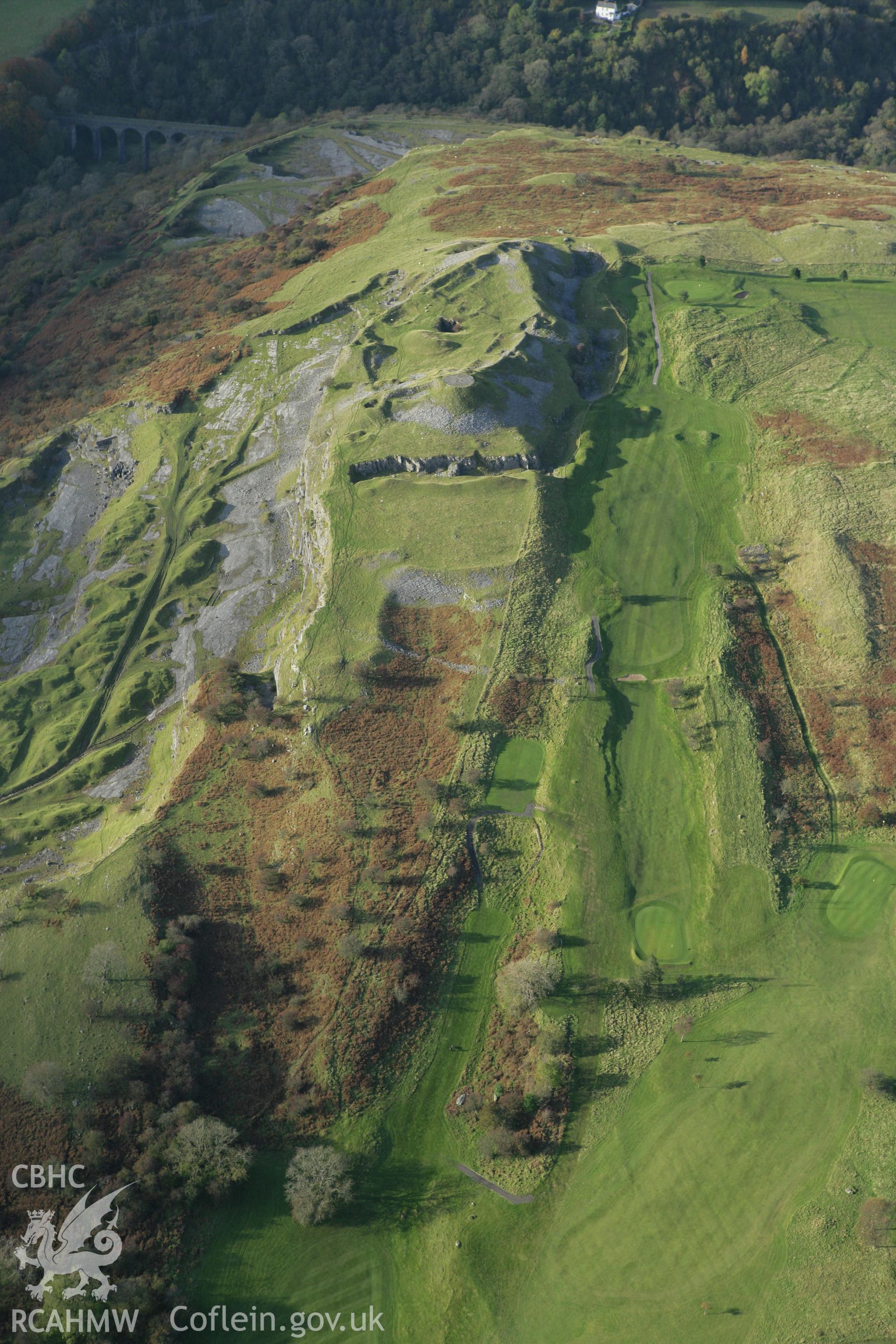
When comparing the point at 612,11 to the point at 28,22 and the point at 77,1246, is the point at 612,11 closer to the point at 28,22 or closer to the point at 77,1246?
the point at 28,22

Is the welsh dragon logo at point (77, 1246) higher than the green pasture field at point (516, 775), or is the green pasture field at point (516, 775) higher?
the green pasture field at point (516, 775)

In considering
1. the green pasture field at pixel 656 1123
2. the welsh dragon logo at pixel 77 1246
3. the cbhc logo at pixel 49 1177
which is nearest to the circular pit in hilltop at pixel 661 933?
the green pasture field at pixel 656 1123

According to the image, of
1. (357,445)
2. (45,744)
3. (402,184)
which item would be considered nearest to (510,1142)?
(45,744)

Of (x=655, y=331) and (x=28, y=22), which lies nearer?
(x=655, y=331)

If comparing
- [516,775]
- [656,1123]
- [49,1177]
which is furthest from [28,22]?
[656,1123]

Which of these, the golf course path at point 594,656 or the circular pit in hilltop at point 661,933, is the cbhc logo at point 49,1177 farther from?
the golf course path at point 594,656

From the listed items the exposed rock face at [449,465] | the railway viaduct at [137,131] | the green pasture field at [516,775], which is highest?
the railway viaduct at [137,131]

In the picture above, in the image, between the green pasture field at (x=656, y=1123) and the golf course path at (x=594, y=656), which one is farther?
the golf course path at (x=594, y=656)
